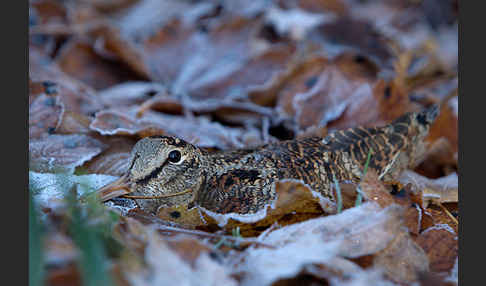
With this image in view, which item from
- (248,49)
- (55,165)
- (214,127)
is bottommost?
(55,165)

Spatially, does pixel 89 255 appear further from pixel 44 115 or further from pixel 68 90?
pixel 68 90

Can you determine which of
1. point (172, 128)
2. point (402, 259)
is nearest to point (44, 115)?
point (172, 128)

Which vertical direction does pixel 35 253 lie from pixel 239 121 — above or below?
below

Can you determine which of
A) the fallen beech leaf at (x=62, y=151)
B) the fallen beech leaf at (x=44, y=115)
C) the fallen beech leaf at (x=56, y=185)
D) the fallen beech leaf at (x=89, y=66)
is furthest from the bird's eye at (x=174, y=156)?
the fallen beech leaf at (x=89, y=66)

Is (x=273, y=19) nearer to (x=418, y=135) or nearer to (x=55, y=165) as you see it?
(x=418, y=135)

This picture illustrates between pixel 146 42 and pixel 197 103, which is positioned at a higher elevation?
pixel 146 42

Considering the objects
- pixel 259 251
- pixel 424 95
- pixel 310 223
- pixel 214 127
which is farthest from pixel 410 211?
pixel 424 95

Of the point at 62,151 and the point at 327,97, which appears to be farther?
the point at 327,97
